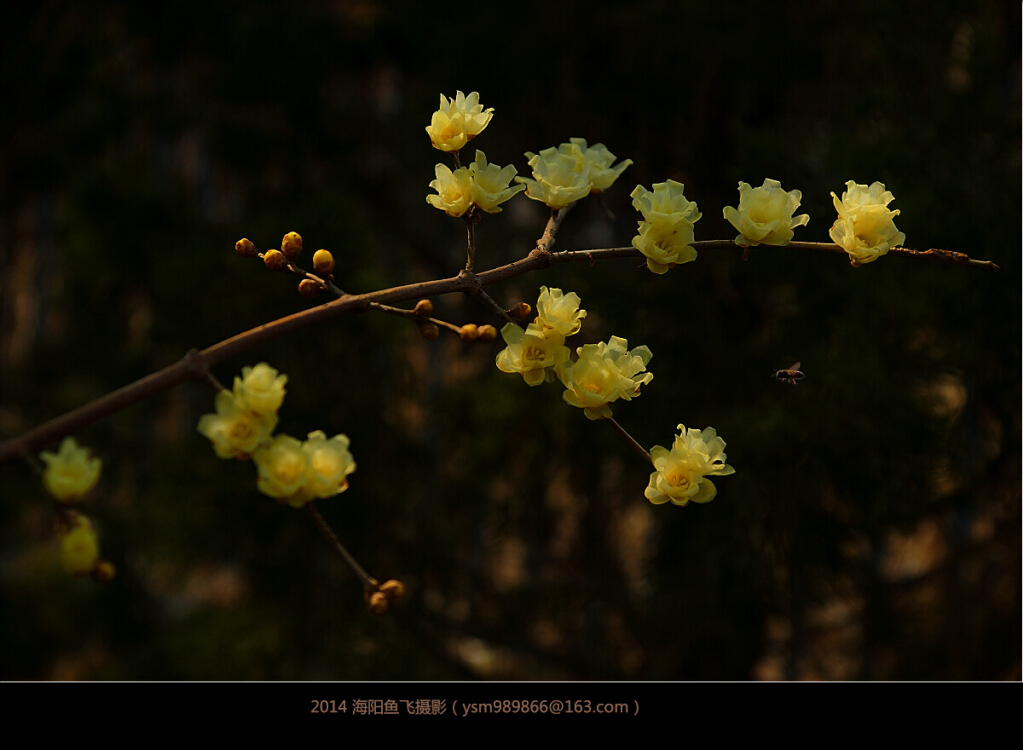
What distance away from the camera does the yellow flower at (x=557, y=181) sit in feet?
1.15

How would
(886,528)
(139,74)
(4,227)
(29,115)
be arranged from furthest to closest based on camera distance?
(4,227) → (139,74) → (29,115) → (886,528)

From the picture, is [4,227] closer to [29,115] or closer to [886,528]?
[29,115]

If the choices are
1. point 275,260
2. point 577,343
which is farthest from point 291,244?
point 577,343

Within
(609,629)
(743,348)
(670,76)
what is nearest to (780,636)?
(609,629)

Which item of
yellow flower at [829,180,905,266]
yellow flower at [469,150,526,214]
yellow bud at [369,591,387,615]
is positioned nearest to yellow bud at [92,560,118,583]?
yellow bud at [369,591,387,615]

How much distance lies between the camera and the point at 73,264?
0.84 m

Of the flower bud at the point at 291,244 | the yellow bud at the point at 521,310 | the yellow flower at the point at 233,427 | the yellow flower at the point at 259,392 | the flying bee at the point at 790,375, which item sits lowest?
the yellow flower at the point at 233,427

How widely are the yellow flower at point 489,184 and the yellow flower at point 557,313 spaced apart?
48mm

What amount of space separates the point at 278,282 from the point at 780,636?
1.89ft

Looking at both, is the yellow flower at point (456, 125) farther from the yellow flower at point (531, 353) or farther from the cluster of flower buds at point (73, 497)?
the cluster of flower buds at point (73, 497)

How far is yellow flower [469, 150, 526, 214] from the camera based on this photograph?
34cm

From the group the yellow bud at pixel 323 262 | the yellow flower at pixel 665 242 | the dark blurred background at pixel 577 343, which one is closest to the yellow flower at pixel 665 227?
the yellow flower at pixel 665 242

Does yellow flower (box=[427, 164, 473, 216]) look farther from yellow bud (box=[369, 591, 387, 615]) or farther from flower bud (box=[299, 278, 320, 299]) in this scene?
yellow bud (box=[369, 591, 387, 615])

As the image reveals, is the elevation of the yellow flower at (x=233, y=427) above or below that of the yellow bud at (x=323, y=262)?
below
